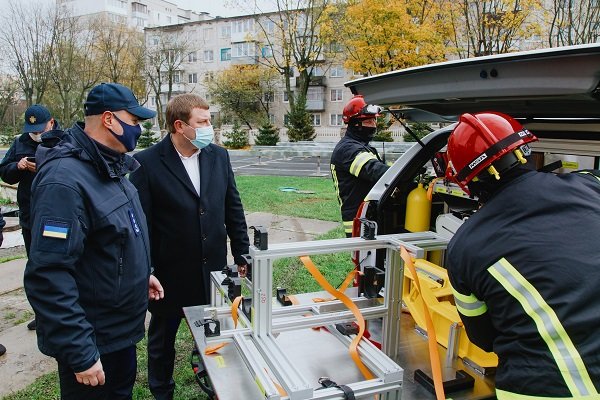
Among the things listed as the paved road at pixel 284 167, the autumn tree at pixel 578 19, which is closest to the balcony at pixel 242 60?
the paved road at pixel 284 167

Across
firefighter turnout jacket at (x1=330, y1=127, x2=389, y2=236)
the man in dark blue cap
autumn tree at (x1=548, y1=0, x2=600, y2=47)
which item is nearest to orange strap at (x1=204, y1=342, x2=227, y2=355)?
the man in dark blue cap

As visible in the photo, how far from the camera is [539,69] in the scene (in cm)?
165

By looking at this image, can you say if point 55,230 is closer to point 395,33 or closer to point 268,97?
point 395,33

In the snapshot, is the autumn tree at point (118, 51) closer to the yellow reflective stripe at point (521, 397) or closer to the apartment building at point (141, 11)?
the apartment building at point (141, 11)

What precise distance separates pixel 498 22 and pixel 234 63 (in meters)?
35.6

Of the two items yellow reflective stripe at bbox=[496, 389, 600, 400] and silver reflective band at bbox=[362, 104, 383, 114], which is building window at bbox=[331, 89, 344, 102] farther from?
yellow reflective stripe at bbox=[496, 389, 600, 400]

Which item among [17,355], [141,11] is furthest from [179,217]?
[141,11]

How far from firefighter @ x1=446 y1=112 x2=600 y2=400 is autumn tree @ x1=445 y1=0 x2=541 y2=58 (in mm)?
16721

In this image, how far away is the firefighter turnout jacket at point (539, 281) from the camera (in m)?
1.49

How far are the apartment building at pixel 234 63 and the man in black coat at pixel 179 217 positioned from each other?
40.6 meters

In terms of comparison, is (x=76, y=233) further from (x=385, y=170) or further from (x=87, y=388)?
(x=385, y=170)

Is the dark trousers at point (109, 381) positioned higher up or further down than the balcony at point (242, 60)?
further down

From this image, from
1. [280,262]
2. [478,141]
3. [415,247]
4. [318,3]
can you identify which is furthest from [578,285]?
[318,3]

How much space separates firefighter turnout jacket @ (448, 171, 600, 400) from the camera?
4.90 feet
